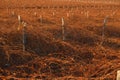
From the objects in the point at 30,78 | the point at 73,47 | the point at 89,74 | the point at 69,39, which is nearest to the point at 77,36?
the point at 69,39

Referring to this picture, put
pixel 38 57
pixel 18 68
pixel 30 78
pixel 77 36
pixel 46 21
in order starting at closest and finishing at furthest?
pixel 30 78 → pixel 18 68 → pixel 38 57 → pixel 77 36 → pixel 46 21

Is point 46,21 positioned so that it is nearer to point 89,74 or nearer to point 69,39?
point 69,39

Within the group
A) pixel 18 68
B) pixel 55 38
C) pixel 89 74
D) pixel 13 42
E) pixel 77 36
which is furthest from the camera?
pixel 77 36

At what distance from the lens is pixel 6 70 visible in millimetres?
6691

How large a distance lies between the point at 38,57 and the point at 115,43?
3.67 meters

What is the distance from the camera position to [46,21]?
1391 centimetres

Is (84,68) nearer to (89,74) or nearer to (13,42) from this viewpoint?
(89,74)

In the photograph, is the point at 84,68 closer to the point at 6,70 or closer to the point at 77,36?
the point at 6,70

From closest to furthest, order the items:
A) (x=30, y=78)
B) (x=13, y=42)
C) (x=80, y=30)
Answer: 1. (x=30, y=78)
2. (x=13, y=42)
3. (x=80, y=30)

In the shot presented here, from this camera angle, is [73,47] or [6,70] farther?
[73,47]

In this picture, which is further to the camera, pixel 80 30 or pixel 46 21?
pixel 46 21

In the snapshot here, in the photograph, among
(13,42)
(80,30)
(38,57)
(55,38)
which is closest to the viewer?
(38,57)

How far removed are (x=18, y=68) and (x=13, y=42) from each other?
189 cm

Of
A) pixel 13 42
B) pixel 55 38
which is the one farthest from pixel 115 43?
pixel 13 42
